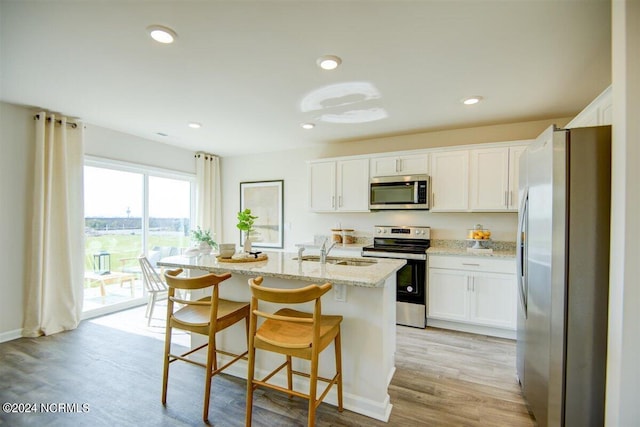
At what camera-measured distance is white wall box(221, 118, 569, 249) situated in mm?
3723

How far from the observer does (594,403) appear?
4.88ft

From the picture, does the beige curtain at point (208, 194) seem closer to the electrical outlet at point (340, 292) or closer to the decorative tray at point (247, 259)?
the decorative tray at point (247, 259)

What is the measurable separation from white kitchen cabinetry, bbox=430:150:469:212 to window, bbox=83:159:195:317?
4223 mm

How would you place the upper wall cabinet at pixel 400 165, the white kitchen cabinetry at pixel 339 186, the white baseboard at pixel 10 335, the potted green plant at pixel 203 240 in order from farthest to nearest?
the white kitchen cabinetry at pixel 339 186 → the potted green plant at pixel 203 240 → the upper wall cabinet at pixel 400 165 → the white baseboard at pixel 10 335

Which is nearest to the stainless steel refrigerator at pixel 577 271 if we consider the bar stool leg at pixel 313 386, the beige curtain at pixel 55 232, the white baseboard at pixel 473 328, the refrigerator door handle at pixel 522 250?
the refrigerator door handle at pixel 522 250

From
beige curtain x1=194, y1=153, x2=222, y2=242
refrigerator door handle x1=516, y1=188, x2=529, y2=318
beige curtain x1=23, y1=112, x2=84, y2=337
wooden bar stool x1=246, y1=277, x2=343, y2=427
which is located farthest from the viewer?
beige curtain x1=194, y1=153, x2=222, y2=242

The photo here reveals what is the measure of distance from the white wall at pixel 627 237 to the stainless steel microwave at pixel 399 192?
7.92 feet

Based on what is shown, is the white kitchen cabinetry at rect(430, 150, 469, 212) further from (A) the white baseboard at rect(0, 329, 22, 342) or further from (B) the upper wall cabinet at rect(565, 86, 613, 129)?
(A) the white baseboard at rect(0, 329, 22, 342)

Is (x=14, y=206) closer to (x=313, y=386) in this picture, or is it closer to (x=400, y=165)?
(x=313, y=386)

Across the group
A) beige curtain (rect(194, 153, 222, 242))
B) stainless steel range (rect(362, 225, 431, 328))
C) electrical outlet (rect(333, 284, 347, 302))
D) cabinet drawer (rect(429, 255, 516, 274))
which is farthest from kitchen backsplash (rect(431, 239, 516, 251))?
beige curtain (rect(194, 153, 222, 242))

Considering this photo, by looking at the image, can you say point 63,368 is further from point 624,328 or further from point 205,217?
point 624,328

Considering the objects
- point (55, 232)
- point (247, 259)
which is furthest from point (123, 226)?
point (247, 259)

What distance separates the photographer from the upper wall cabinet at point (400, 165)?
12.7 feet

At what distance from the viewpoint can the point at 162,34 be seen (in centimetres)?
188
